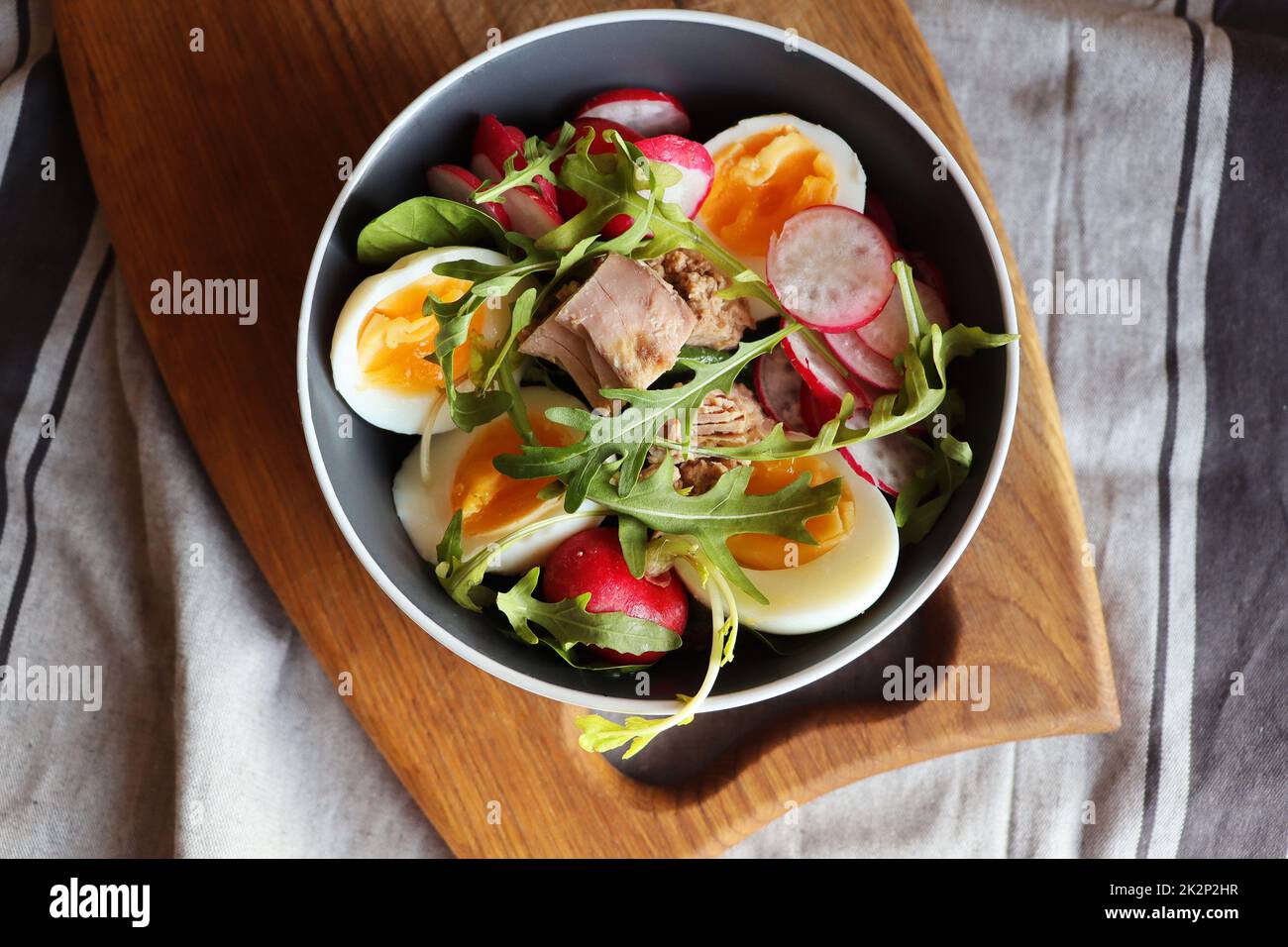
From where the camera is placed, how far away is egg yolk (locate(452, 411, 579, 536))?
0.98 meters

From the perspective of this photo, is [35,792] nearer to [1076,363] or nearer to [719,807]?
[719,807]

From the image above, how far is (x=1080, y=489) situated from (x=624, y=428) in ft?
2.47

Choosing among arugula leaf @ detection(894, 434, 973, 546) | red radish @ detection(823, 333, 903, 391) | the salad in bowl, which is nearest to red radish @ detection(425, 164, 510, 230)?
the salad in bowl

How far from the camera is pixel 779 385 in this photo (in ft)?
3.41

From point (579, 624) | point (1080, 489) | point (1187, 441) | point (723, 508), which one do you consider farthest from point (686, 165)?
point (1187, 441)

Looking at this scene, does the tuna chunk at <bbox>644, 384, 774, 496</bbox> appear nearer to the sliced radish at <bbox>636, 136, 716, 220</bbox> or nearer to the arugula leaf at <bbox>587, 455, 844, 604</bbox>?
the arugula leaf at <bbox>587, 455, 844, 604</bbox>

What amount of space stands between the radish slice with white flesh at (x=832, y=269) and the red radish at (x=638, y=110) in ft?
0.57

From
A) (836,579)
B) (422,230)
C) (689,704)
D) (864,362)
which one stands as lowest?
(689,704)

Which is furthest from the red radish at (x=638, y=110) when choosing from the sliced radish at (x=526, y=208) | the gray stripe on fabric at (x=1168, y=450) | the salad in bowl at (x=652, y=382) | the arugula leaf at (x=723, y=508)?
the gray stripe on fabric at (x=1168, y=450)

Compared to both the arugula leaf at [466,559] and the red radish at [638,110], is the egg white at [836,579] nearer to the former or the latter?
the arugula leaf at [466,559]

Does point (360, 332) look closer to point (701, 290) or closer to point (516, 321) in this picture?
point (516, 321)

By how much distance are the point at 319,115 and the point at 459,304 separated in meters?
0.37

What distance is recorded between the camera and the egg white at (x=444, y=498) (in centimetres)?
98

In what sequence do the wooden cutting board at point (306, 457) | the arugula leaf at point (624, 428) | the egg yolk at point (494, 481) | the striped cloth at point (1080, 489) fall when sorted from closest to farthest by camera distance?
1. the arugula leaf at point (624, 428)
2. the egg yolk at point (494, 481)
3. the wooden cutting board at point (306, 457)
4. the striped cloth at point (1080, 489)
